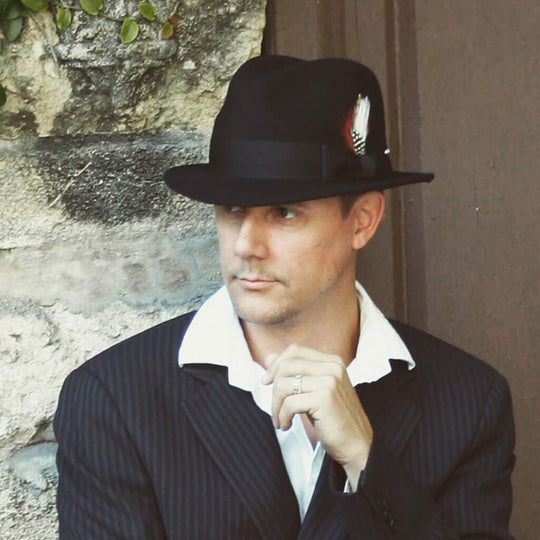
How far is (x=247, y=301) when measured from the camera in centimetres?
223

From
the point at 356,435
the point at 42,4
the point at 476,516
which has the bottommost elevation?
the point at 476,516

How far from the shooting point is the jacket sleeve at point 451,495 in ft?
7.13

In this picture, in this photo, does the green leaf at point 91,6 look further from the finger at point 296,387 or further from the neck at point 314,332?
the finger at point 296,387

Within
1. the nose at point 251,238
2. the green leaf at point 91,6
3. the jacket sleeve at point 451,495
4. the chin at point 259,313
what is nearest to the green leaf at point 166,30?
the green leaf at point 91,6

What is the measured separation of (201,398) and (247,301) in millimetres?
221

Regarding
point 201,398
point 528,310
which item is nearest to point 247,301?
point 201,398

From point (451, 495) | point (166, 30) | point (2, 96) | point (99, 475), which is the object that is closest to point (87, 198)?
point (2, 96)

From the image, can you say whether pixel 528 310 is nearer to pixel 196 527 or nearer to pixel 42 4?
pixel 196 527

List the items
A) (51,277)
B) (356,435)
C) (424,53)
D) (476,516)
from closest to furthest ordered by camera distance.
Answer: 1. (356,435)
2. (476,516)
3. (51,277)
4. (424,53)

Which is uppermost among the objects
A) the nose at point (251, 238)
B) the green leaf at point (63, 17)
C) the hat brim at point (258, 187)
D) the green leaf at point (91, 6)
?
the green leaf at point (91, 6)

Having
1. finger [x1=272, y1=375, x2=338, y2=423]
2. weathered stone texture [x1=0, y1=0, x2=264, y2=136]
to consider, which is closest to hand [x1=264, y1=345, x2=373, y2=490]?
finger [x1=272, y1=375, x2=338, y2=423]

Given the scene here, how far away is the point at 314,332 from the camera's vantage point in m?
2.43

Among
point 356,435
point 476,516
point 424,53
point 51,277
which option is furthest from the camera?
point 424,53

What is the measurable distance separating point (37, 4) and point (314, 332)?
2.72 feet
